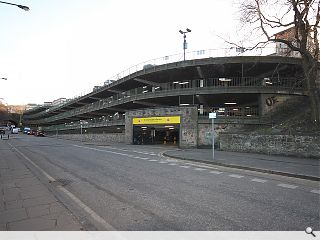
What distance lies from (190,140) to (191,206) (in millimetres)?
23132

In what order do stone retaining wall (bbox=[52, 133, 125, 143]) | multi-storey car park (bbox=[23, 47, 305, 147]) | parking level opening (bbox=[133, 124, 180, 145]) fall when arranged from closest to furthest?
multi-storey car park (bbox=[23, 47, 305, 147]) < parking level opening (bbox=[133, 124, 180, 145]) < stone retaining wall (bbox=[52, 133, 125, 143])

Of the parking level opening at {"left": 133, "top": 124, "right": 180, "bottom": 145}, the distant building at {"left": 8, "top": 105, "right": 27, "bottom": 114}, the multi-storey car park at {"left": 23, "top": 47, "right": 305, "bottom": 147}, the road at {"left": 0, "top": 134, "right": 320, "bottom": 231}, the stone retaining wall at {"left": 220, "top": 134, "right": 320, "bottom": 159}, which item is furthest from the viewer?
the distant building at {"left": 8, "top": 105, "right": 27, "bottom": 114}

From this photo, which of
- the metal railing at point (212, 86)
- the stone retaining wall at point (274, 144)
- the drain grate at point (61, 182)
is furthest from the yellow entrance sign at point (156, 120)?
the drain grate at point (61, 182)

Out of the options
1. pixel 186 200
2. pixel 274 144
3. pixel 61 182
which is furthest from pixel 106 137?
pixel 186 200

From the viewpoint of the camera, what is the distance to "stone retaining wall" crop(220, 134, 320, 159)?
17344 mm

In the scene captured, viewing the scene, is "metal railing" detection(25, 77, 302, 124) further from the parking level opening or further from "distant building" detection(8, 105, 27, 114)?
"distant building" detection(8, 105, 27, 114)

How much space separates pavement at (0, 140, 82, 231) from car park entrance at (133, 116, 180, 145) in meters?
23.2

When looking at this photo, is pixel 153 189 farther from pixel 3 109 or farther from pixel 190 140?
pixel 3 109

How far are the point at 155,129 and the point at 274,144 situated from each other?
20.0 m

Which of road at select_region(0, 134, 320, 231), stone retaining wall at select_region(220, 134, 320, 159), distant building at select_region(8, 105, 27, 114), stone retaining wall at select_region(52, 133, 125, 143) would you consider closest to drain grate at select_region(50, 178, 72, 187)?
road at select_region(0, 134, 320, 231)

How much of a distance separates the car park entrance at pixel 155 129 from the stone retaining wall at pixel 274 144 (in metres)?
9.01

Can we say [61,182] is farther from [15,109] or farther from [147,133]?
[15,109]

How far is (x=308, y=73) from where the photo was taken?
19.5 meters
